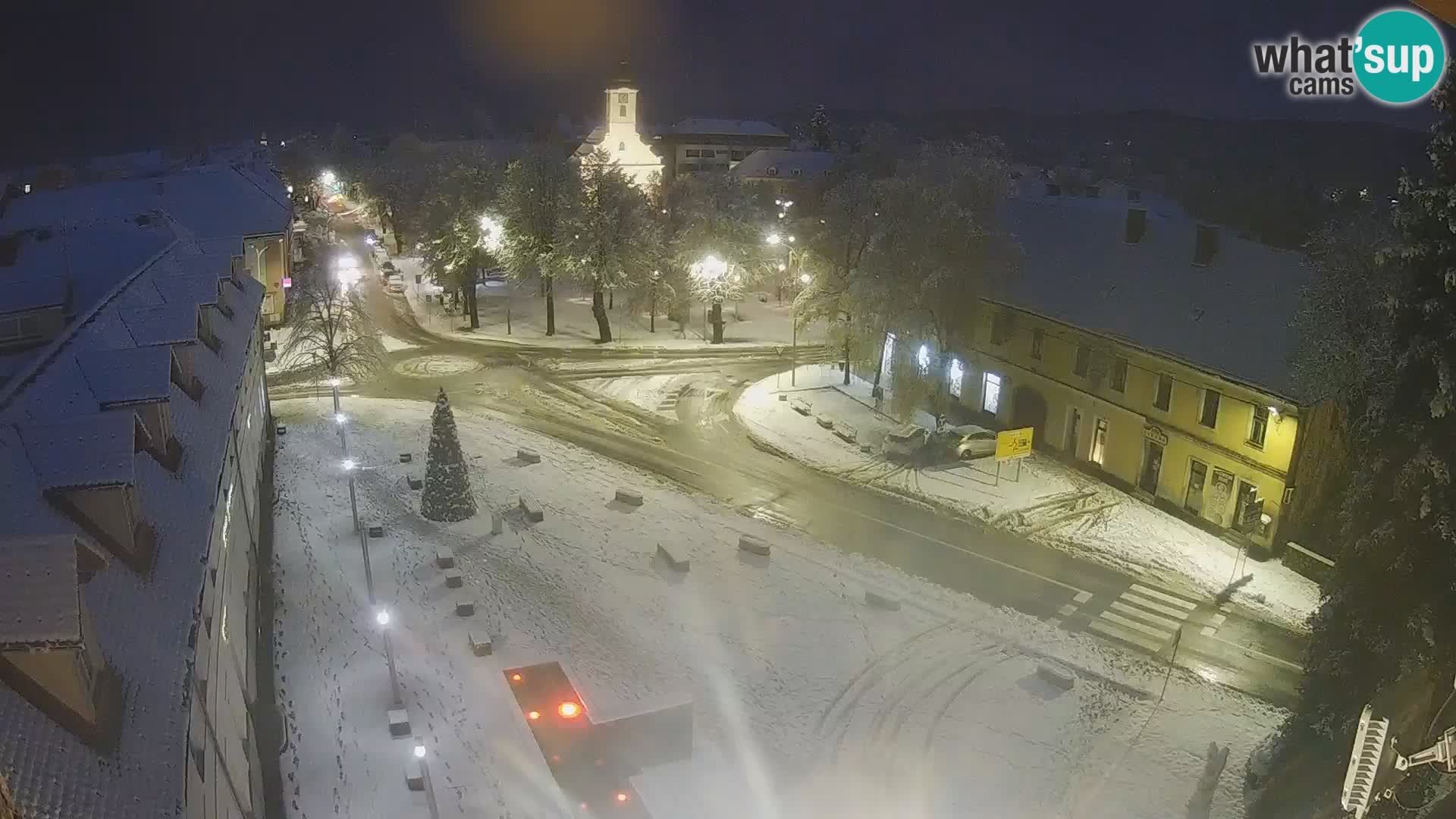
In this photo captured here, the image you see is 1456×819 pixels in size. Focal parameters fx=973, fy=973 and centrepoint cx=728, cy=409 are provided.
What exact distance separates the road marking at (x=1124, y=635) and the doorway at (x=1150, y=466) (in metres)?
9.71

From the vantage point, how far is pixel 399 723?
1952 centimetres

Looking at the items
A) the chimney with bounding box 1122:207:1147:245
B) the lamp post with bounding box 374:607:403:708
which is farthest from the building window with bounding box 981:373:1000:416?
the lamp post with bounding box 374:607:403:708

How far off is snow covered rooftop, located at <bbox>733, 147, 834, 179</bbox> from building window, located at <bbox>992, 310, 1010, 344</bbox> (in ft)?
169

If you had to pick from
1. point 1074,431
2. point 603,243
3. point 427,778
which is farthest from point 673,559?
point 603,243

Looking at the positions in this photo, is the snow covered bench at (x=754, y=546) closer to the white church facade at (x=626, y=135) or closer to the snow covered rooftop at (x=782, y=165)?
the white church facade at (x=626, y=135)

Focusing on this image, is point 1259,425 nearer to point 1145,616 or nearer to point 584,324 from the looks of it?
point 1145,616

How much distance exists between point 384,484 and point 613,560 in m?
9.53

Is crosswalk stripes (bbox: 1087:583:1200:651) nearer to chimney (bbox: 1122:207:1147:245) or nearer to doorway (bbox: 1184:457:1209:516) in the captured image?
doorway (bbox: 1184:457:1209:516)

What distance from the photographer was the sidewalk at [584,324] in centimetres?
5422

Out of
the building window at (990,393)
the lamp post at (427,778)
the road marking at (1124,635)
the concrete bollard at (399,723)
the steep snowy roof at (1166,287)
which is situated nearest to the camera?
the lamp post at (427,778)

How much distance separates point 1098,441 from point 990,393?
233 inches

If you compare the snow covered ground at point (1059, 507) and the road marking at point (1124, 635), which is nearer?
the road marking at point (1124, 635)

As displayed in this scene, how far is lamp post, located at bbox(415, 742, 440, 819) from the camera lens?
17.3m

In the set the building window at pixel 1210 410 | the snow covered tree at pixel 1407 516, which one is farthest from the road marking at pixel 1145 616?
the snow covered tree at pixel 1407 516
